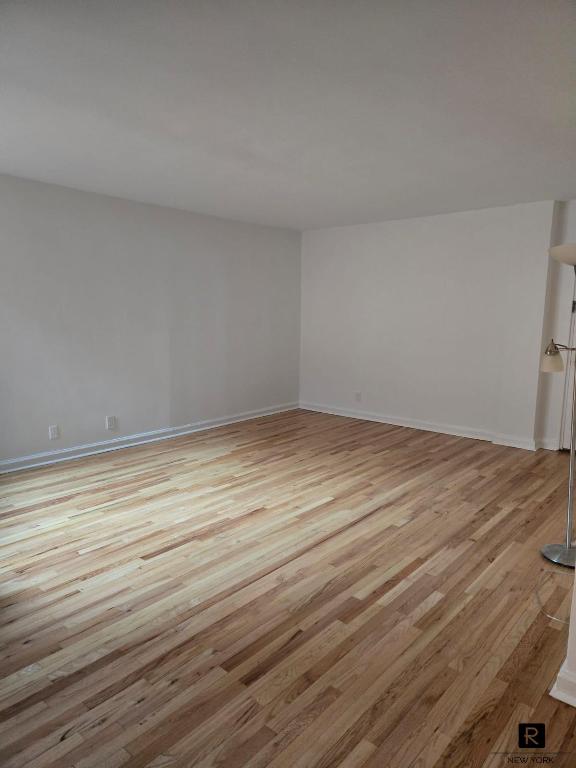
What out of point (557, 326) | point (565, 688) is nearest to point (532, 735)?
point (565, 688)

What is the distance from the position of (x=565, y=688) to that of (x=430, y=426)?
4.09 meters

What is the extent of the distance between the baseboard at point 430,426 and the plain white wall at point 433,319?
0.01m

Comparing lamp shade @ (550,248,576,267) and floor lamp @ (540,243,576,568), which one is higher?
lamp shade @ (550,248,576,267)

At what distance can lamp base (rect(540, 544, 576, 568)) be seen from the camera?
2.74 meters

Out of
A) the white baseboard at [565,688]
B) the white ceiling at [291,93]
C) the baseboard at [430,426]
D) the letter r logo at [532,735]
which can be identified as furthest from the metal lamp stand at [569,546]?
the baseboard at [430,426]

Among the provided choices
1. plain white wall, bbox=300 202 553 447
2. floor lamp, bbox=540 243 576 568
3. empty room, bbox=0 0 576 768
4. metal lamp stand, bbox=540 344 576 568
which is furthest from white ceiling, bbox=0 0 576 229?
metal lamp stand, bbox=540 344 576 568

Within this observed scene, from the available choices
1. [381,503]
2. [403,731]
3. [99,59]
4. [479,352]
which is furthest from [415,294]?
[403,731]

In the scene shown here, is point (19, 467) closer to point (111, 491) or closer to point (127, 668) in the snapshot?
point (111, 491)

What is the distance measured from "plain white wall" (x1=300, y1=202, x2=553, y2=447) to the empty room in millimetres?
31

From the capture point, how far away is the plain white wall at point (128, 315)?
13.8 feet

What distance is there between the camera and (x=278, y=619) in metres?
2.27

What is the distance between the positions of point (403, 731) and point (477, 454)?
11.7 feet

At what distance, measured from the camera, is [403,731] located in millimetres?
1663

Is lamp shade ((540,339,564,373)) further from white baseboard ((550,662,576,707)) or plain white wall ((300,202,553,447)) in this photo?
plain white wall ((300,202,553,447))
